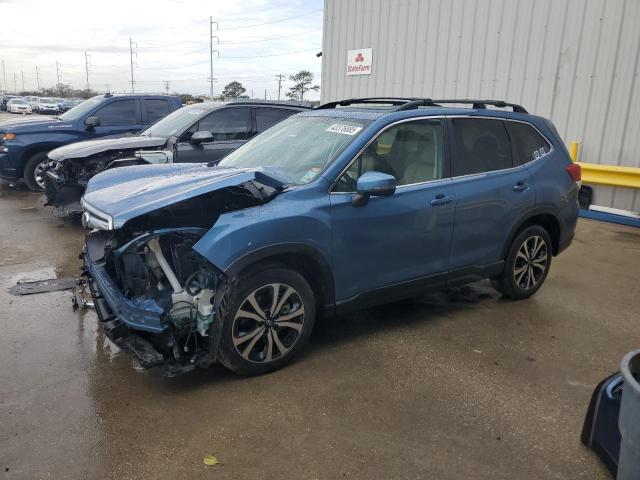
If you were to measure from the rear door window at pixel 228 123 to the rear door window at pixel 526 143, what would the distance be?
456cm

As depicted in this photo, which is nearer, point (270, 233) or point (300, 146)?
point (270, 233)

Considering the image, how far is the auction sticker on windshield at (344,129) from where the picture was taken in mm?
3969

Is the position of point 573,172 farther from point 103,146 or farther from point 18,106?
point 18,106

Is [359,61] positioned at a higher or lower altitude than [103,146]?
higher

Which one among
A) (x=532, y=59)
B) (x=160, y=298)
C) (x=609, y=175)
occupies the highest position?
(x=532, y=59)

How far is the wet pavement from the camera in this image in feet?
8.89

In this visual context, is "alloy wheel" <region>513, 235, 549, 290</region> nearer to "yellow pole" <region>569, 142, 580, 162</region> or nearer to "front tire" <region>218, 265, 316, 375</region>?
"front tire" <region>218, 265, 316, 375</region>

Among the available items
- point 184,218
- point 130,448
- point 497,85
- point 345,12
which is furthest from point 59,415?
point 345,12

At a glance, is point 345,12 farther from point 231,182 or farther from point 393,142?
point 231,182

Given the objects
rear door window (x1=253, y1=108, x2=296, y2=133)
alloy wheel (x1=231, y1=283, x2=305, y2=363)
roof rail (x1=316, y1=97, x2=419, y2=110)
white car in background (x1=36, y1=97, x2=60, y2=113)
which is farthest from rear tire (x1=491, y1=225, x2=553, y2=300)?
white car in background (x1=36, y1=97, x2=60, y2=113)

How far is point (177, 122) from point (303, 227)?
17.7 feet

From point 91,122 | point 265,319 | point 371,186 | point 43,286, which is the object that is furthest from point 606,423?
point 91,122

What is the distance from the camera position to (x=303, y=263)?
361cm

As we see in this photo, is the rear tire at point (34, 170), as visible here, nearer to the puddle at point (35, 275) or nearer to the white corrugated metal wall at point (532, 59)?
the puddle at point (35, 275)
